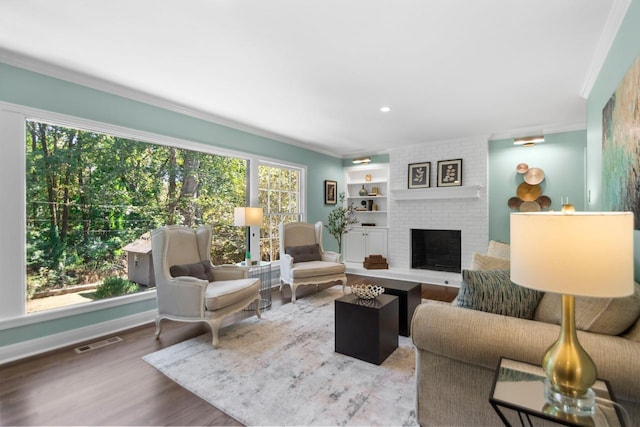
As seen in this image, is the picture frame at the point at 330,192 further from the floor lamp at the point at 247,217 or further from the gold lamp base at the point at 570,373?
the gold lamp base at the point at 570,373

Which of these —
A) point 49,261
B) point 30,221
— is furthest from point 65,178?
point 49,261

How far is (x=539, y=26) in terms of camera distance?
2.19 meters

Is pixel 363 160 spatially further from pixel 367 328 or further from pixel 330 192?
pixel 367 328

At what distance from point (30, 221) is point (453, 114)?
4.77 metres

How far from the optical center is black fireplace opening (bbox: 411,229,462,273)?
5604mm

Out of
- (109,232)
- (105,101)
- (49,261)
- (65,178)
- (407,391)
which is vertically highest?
(105,101)

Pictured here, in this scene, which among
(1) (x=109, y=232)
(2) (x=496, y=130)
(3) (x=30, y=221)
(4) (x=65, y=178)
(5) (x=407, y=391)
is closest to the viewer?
(5) (x=407, y=391)

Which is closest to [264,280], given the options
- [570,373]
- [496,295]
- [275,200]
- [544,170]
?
[275,200]

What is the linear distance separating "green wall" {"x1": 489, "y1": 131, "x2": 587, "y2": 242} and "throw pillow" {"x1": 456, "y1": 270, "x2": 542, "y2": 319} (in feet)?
12.8

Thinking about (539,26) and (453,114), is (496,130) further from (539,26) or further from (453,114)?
(539,26)

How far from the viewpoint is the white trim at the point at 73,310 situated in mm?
2596

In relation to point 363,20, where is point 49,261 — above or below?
below

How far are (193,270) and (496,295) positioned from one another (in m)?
2.76

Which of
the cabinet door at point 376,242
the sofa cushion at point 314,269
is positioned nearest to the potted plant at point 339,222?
the cabinet door at point 376,242
